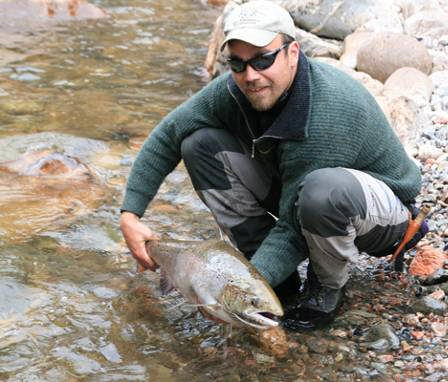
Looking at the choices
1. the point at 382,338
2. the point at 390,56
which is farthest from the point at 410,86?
the point at 382,338

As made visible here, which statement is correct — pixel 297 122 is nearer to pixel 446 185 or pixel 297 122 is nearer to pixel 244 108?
pixel 244 108

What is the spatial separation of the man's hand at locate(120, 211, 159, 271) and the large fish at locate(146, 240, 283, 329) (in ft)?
0.70

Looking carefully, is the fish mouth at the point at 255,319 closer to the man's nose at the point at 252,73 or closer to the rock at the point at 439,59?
the man's nose at the point at 252,73

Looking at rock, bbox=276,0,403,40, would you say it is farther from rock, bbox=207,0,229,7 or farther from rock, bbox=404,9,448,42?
rock, bbox=207,0,229,7

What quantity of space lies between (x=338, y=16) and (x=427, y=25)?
1156 millimetres

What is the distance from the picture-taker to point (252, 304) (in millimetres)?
3172

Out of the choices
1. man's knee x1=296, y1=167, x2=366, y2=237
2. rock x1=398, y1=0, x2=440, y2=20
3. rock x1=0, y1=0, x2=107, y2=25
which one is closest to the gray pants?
man's knee x1=296, y1=167, x2=366, y2=237

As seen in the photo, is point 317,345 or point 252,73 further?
point 317,345

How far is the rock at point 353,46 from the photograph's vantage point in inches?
308

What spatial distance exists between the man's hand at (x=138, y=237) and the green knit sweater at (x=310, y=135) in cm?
8

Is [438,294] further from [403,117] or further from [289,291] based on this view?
[403,117]

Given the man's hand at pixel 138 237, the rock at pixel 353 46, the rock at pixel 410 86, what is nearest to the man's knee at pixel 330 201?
the man's hand at pixel 138 237

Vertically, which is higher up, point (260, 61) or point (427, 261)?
point (260, 61)

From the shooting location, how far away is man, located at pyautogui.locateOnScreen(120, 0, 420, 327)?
3441 millimetres
